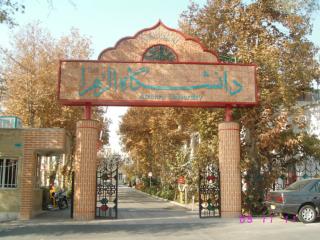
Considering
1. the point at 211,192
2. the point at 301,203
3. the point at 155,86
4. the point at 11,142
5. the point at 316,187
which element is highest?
the point at 155,86

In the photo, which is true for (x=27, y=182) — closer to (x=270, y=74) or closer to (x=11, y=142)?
(x=11, y=142)

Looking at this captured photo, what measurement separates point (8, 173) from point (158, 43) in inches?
323

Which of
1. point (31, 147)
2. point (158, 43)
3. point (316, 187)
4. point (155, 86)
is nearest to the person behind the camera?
point (316, 187)

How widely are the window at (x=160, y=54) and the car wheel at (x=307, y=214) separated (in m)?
7.67

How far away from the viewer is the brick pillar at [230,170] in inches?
679

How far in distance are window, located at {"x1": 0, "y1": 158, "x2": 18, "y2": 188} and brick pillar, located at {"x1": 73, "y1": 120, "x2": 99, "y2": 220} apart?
2.73 metres

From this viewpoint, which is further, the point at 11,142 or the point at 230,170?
the point at 11,142

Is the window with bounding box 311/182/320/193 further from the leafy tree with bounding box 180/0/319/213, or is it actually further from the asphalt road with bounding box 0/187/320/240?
the leafy tree with bounding box 180/0/319/213

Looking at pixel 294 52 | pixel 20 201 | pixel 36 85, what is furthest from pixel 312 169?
pixel 36 85

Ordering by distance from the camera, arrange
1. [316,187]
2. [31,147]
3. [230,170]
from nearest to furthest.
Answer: [316,187]
[230,170]
[31,147]

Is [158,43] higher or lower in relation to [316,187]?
higher

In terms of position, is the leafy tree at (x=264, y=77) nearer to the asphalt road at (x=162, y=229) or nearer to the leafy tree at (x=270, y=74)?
the leafy tree at (x=270, y=74)

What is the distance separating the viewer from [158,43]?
17812 millimetres

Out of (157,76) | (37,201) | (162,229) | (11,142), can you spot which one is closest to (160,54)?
(157,76)
